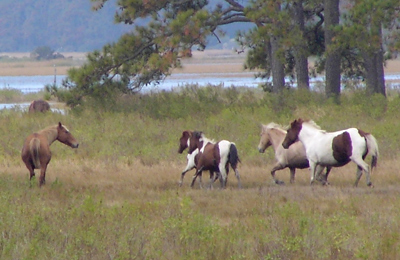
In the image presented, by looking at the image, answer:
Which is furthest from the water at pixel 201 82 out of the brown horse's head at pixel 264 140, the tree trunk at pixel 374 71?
the brown horse's head at pixel 264 140

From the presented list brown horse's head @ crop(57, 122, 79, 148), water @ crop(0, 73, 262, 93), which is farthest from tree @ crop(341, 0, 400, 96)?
water @ crop(0, 73, 262, 93)

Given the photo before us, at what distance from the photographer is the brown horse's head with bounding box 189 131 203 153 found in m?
14.7

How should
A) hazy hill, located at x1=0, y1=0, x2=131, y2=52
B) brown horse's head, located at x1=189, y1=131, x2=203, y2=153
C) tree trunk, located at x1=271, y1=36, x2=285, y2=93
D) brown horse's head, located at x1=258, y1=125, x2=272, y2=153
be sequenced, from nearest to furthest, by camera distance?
brown horse's head, located at x1=189, y1=131, x2=203, y2=153, brown horse's head, located at x1=258, y1=125, x2=272, y2=153, tree trunk, located at x1=271, y1=36, x2=285, y2=93, hazy hill, located at x1=0, y1=0, x2=131, y2=52

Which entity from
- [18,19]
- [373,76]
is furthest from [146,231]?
[18,19]

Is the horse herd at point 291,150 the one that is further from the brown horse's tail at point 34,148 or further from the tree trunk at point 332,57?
the tree trunk at point 332,57

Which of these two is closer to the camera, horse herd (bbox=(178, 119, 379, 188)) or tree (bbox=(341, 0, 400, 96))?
horse herd (bbox=(178, 119, 379, 188))

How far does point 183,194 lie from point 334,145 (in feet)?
9.49

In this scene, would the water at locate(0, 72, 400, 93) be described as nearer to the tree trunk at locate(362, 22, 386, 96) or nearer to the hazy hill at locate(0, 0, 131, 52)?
the tree trunk at locate(362, 22, 386, 96)

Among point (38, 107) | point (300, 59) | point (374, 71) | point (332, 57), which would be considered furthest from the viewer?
point (38, 107)

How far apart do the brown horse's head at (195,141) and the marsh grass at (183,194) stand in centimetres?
81

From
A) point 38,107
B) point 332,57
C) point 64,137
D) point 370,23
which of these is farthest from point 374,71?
point 64,137

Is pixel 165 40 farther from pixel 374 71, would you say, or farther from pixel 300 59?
pixel 374 71

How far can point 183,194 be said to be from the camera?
515 inches

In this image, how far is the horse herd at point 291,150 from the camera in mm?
13367
